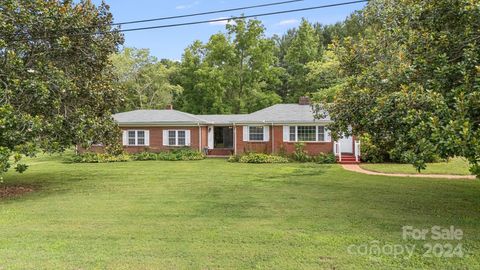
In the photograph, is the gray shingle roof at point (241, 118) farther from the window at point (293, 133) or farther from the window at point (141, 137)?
the window at point (141, 137)

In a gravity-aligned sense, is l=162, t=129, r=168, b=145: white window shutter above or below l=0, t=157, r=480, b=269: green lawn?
above

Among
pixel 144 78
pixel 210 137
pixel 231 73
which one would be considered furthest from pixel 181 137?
pixel 144 78

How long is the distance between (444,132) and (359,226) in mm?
2375

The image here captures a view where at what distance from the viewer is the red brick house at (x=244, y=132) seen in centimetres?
2253

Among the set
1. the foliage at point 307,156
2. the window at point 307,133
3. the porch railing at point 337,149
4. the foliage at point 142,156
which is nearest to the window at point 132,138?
the foliage at point 142,156

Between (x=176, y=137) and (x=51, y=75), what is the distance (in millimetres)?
15037

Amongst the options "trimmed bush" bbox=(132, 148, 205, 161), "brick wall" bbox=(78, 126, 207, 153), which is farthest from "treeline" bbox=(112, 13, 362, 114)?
"trimmed bush" bbox=(132, 148, 205, 161)

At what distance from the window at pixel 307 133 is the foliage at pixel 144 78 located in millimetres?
20767

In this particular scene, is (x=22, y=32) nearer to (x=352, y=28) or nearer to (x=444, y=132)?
(x=444, y=132)

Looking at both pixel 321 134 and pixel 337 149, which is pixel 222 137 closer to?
pixel 321 134

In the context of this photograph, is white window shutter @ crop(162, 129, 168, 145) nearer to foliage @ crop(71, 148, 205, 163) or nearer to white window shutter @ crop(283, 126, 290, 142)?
foliage @ crop(71, 148, 205, 163)

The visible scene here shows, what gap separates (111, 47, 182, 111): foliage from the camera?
136 feet

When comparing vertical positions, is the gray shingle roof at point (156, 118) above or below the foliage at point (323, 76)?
below

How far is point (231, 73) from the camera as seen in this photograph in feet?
126
